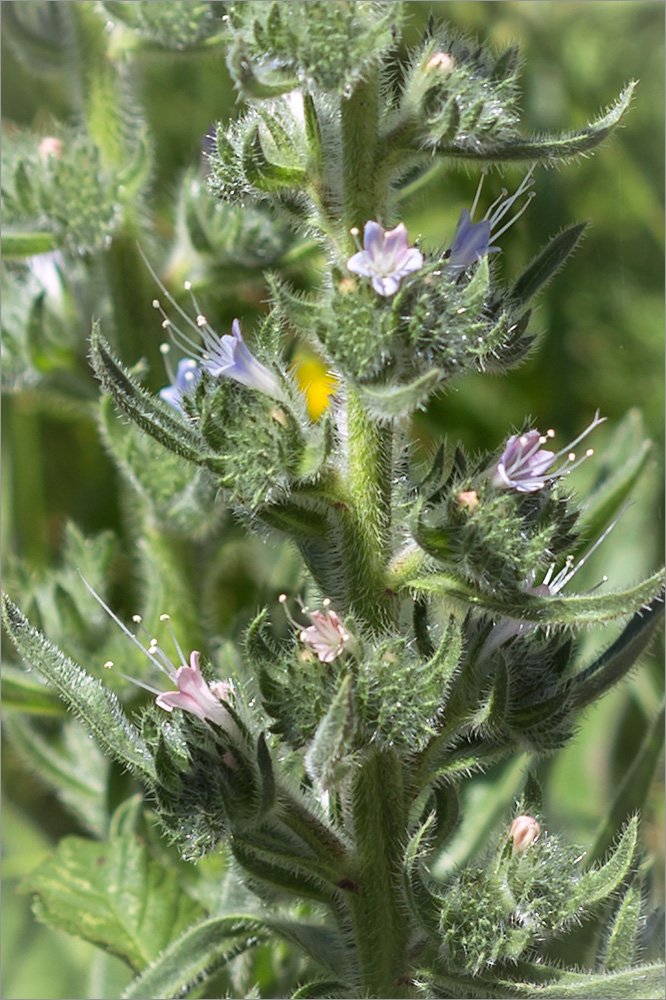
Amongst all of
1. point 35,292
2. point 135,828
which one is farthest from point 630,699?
point 35,292

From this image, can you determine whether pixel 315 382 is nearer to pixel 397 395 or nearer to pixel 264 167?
pixel 264 167

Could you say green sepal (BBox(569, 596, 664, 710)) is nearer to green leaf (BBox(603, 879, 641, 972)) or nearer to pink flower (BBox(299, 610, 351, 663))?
green leaf (BBox(603, 879, 641, 972))

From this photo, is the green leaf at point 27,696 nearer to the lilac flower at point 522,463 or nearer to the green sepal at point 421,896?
the green sepal at point 421,896

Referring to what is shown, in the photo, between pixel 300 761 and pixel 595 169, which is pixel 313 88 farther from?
pixel 595 169

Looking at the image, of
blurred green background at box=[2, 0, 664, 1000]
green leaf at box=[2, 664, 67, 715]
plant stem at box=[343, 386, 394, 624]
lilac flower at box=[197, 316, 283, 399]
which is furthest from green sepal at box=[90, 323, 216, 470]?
blurred green background at box=[2, 0, 664, 1000]

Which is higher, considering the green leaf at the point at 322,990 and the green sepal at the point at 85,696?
the green sepal at the point at 85,696

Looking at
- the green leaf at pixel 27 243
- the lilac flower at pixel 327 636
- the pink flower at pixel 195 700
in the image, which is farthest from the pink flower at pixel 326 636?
the green leaf at pixel 27 243
